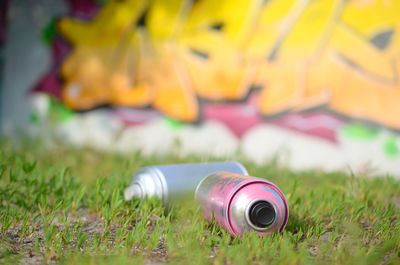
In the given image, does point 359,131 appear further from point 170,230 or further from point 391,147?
point 170,230

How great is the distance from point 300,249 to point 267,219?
21cm

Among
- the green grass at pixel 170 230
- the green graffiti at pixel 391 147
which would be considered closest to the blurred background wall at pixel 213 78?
the green graffiti at pixel 391 147

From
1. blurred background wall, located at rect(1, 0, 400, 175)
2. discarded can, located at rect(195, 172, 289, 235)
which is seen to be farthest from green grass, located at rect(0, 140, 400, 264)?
blurred background wall, located at rect(1, 0, 400, 175)

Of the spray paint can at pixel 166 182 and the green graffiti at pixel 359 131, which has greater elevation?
the green graffiti at pixel 359 131

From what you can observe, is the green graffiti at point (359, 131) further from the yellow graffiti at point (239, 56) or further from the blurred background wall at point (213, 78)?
the yellow graffiti at point (239, 56)

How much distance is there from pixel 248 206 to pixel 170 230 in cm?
46

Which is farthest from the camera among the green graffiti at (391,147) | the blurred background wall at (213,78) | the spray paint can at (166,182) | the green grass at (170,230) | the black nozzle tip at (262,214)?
the blurred background wall at (213,78)

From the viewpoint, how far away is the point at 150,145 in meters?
5.83

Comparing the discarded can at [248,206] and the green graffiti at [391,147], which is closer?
the discarded can at [248,206]

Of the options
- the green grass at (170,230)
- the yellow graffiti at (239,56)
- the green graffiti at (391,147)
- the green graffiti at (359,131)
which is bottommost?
the green grass at (170,230)

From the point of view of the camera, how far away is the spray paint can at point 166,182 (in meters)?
2.47

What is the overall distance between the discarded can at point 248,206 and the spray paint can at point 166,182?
1.15ft

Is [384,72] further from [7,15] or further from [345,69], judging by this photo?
[7,15]

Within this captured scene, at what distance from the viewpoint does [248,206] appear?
200 cm
